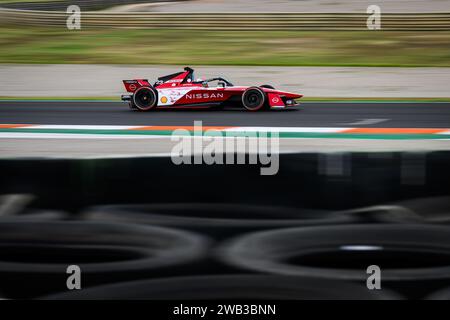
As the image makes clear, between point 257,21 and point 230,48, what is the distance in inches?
167

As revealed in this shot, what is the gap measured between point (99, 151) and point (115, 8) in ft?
107

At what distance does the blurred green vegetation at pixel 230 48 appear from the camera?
22406 millimetres

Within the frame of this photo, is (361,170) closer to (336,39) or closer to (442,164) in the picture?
(442,164)

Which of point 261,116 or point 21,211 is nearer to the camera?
point 21,211

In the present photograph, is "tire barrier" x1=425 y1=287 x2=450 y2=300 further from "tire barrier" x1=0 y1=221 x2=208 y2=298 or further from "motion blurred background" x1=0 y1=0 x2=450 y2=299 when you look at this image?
"tire barrier" x1=0 y1=221 x2=208 y2=298

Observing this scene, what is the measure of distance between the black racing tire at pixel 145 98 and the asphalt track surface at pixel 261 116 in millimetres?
135

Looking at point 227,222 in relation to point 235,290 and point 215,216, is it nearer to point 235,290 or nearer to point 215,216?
point 215,216

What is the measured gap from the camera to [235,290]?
145 inches

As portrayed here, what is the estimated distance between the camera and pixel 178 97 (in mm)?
13516

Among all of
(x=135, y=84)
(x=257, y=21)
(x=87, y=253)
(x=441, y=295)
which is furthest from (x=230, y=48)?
(x=441, y=295)

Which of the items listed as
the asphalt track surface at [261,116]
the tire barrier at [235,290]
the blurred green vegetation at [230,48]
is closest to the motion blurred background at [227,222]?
the tire barrier at [235,290]

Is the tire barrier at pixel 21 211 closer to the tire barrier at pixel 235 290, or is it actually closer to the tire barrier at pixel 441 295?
the tire barrier at pixel 235 290

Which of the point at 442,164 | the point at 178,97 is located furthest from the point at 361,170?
the point at 178,97

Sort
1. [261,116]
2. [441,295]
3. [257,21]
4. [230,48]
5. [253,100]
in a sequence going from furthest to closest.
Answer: [257,21] → [230,48] → [253,100] → [261,116] → [441,295]
